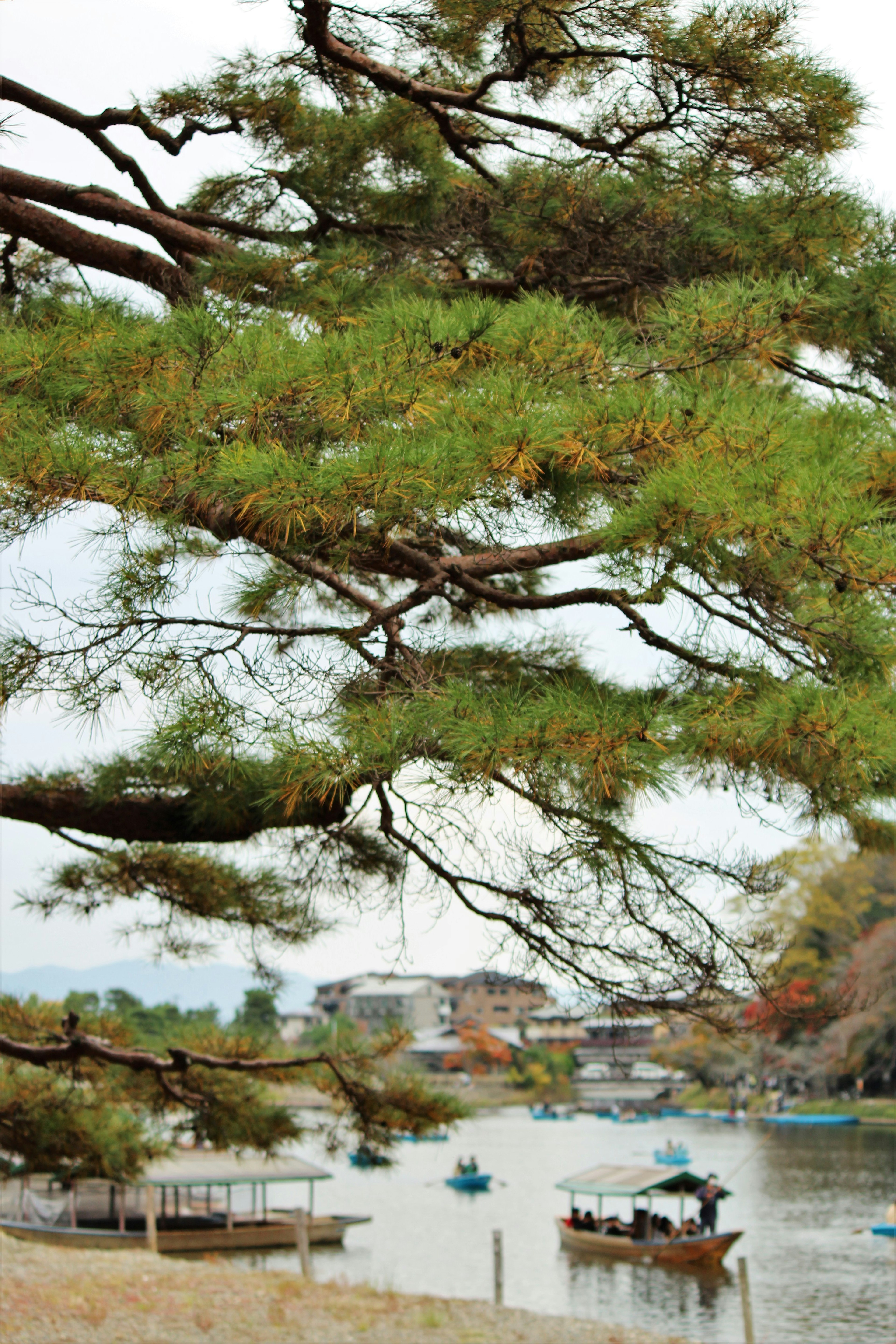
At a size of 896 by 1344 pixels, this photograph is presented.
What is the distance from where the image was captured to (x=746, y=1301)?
7727 millimetres

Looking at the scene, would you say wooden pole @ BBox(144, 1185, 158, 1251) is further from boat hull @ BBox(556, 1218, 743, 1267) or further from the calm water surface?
boat hull @ BBox(556, 1218, 743, 1267)

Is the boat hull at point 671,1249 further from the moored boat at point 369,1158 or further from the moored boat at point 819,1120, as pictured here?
the moored boat at point 819,1120

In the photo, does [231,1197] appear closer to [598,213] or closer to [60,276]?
[60,276]

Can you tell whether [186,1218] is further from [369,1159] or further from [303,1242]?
[369,1159]

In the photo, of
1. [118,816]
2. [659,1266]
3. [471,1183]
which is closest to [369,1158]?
[118,816]

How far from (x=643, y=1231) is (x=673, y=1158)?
8339mm

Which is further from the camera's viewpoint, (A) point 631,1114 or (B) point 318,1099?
(A) point 631,1114

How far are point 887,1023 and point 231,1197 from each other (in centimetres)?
1602

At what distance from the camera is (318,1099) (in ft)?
103

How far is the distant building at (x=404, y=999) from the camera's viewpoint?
4959 centimetres

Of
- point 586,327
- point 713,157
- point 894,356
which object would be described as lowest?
point 586,327

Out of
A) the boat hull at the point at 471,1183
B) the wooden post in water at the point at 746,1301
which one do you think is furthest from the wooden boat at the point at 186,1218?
the wooden post in water at the point at 746,1301

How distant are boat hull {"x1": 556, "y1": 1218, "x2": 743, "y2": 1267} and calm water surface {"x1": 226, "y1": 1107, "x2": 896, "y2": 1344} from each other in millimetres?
222

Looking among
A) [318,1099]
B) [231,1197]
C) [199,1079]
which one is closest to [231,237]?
[199,1079]
